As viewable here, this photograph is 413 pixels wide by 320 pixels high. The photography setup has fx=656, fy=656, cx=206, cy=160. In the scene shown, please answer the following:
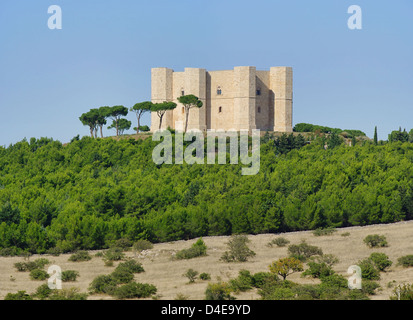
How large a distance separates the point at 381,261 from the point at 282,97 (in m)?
44.4

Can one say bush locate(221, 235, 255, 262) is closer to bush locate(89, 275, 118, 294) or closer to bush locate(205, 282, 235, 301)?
bush locate(89, 275, 118, 294)

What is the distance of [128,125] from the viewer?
8800 centimetres

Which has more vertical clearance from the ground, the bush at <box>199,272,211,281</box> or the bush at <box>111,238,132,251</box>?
the bush at <box>111,238,132,251</box>

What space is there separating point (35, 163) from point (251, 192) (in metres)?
24.8

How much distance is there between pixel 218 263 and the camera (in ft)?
115

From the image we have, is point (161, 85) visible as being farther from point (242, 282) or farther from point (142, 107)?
point (242, 282)

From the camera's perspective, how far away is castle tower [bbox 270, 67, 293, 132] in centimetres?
7505

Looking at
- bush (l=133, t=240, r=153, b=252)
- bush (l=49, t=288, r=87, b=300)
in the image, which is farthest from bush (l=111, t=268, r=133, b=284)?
bush (l=133, t=240, r=153, b=252)

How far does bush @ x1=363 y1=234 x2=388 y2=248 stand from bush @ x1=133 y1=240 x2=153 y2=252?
501 inches

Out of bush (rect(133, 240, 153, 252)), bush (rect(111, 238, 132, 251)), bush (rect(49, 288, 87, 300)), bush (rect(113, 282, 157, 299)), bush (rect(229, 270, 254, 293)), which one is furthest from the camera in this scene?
bush (rect(111, 238, 132, 251))

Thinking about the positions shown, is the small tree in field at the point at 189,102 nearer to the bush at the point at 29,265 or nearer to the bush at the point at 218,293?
the bush at the point at 29,265

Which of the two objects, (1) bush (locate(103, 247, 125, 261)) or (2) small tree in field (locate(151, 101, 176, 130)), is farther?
(2) small tree in field (locate(151, 101, 176, 130))

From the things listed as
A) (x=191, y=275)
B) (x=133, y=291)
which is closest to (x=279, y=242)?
(x=191, y=275)

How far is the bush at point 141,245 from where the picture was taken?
38.4m
